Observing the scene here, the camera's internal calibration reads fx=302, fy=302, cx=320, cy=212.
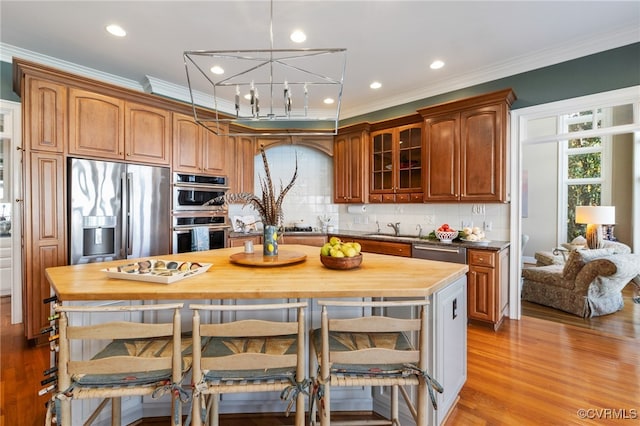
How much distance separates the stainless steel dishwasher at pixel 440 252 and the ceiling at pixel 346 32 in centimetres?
212

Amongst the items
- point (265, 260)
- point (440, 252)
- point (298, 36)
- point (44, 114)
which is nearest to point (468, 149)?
point (440, 252)

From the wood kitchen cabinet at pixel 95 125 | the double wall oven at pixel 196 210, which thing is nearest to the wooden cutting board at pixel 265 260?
the double wall oven at pixel 196 210

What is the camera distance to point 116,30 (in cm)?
280

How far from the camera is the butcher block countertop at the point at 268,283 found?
4.57 feet

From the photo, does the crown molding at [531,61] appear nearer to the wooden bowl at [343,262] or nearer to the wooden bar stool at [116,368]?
the wooden bowl at [343,262]

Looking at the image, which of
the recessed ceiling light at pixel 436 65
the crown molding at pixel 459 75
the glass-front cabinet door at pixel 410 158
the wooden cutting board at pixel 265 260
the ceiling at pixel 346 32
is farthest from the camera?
the glass-front cabinet door at pixel 410 158

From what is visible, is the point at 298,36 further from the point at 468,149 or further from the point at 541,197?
the point at 541,197

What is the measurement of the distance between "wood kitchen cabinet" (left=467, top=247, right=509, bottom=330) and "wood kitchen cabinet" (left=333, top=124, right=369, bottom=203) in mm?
1873

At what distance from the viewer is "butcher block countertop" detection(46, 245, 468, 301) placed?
139cm

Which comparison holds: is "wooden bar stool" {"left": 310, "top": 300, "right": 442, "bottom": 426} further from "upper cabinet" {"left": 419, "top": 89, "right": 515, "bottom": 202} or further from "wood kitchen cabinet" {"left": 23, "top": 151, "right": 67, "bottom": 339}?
"wood kitchen cabinet" {"left": 23, "top": 151, "right": 67, "bottom": 339}

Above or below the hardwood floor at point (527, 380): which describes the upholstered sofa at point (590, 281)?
above

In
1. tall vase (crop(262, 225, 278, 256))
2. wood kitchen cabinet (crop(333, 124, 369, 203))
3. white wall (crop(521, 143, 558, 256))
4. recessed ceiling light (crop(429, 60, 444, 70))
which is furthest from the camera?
white wall (crop(521, 143, 558, 256))

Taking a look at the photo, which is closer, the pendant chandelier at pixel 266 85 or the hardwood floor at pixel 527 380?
the hardwood floor at pixel 527 380

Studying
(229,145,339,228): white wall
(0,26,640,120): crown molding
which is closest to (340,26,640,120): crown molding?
(0,26,640,120): crown molding
